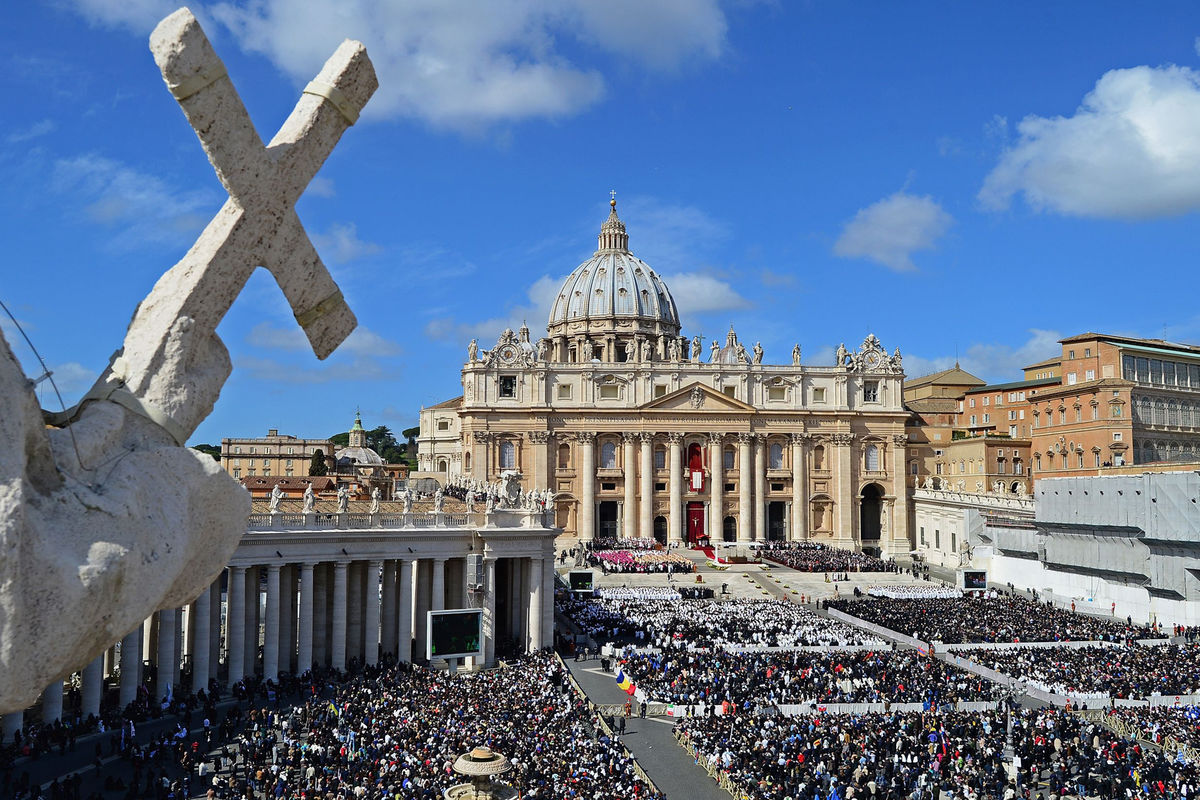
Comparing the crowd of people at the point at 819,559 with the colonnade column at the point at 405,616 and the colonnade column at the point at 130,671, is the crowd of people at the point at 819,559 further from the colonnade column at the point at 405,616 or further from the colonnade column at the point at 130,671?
the colonnade column at the point at 130,671

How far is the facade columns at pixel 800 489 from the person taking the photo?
310 feet

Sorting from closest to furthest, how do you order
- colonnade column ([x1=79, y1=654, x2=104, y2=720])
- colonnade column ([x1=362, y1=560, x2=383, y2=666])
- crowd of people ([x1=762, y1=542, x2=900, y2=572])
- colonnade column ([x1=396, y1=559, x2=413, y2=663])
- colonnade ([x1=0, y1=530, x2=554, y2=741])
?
1. colonnade column ([x1=79, y1=654, x2=104, y2=720])
2. colonnade ([x1=0, y1=530, x2=554, y2=741])
3. colonnade column ([x1=362, y1=560, x2=383, y2=666])
4. colonnade column ([x1=396, y1=559, x2=413, y2=663])
5. crowd of people ([x1=762, y1=542, x2=900, y2=572])

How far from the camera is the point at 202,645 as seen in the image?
105 feet

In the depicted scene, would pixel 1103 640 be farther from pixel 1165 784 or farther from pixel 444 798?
pixel 444 798

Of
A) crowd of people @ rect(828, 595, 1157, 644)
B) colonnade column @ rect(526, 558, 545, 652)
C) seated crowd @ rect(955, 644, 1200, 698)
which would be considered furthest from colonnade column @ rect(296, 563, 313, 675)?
seated crowd @ rect(955, 644, 1200, 698)

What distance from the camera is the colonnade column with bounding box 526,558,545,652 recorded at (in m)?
39.9

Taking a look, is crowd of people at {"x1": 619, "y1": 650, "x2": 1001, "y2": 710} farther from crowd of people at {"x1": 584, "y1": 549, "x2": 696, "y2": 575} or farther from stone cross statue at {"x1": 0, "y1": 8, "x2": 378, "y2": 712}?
crowd of people at {"x1": 584, "y1": 549, "x2": 696, "y2": 575}

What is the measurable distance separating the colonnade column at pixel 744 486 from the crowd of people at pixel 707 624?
3785 cm

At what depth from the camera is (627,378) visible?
308 ft

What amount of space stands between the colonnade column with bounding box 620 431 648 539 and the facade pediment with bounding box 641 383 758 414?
150 inches

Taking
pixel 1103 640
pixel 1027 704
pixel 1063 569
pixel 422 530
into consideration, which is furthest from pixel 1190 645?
pixel 422 530

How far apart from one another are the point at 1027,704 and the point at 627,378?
63.7 m

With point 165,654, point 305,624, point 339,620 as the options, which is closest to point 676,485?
point 339,620

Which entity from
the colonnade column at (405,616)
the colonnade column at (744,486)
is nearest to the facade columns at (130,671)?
the colonnade column at (405,616)
